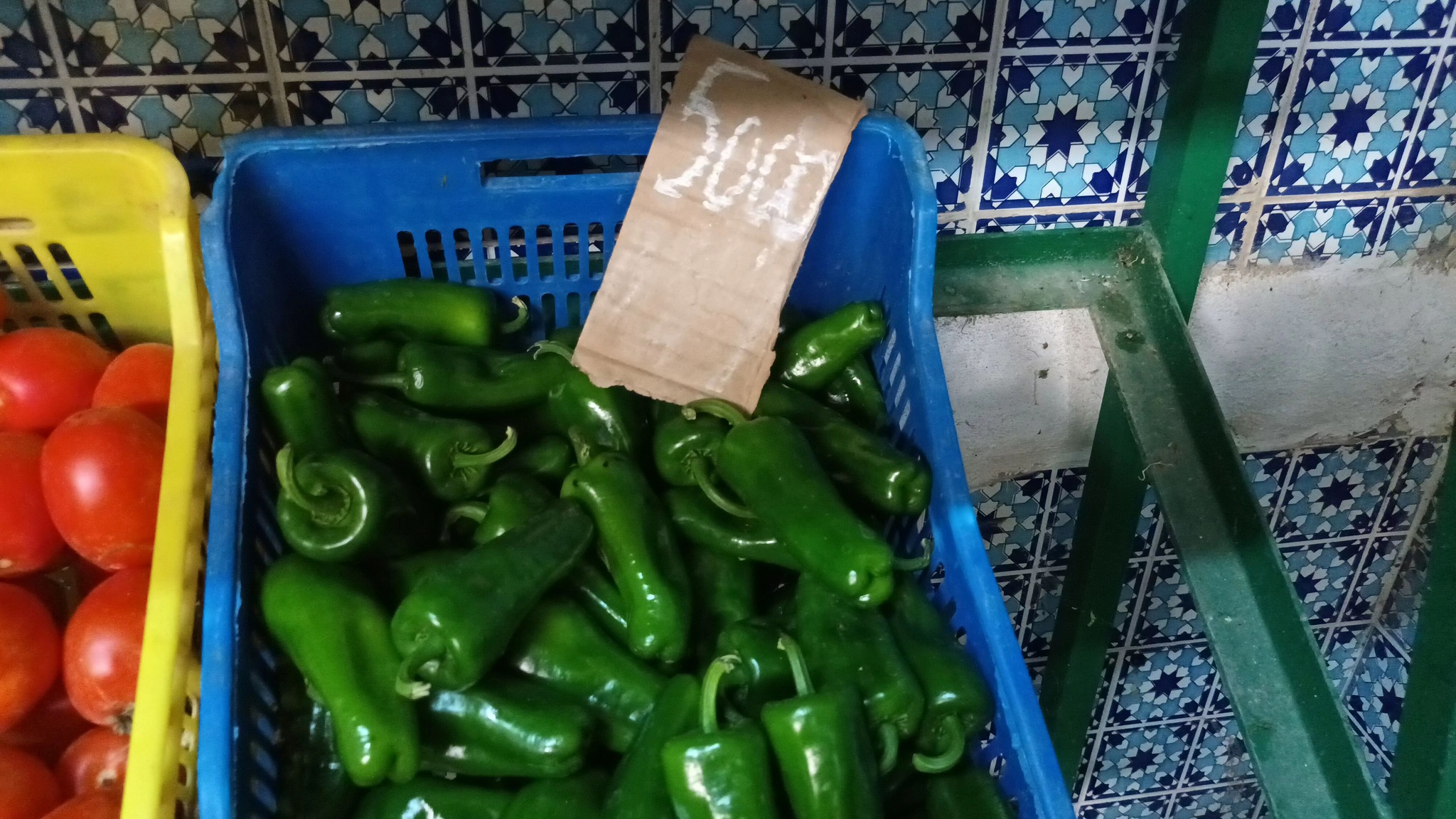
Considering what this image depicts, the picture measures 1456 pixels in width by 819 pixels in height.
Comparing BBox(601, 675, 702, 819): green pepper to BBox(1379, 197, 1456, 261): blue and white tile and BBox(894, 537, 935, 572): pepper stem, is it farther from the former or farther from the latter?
BBox(1379, 197, 1456, 261): blue and white tile

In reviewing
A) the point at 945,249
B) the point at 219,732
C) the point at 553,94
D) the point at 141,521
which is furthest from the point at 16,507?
the point at 945,249

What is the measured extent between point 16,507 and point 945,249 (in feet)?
3.01

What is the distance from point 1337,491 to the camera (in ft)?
5.05

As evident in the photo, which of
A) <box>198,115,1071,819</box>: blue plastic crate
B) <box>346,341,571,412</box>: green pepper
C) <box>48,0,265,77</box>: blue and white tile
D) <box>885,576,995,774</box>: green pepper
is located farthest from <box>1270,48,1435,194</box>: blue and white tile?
<box>48,0,265,77</box>: blue and white tile

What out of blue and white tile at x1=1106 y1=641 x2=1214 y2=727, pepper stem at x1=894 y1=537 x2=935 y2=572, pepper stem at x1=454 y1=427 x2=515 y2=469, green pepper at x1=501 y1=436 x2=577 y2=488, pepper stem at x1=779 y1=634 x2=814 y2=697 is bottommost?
blue and white tile at x1=1106 y1=641 x2=1214 y2=727

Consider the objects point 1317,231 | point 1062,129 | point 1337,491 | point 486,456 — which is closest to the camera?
point 486,456

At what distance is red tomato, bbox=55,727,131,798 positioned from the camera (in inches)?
32.6

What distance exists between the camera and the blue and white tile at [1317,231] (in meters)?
1.26

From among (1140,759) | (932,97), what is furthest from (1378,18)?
(1140,759)

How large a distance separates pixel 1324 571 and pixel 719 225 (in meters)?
1.23

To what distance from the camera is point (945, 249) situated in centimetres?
119

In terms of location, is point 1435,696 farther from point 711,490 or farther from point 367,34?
point 367,34

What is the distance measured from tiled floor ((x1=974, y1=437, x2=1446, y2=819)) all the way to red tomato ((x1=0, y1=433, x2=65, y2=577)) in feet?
3.51

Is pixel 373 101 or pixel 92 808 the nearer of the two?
pixel 92 808
